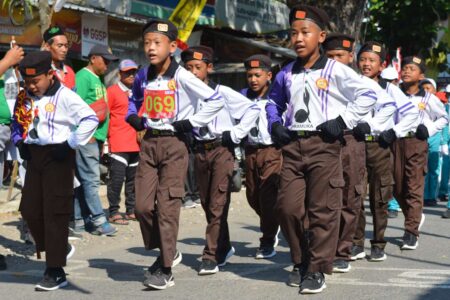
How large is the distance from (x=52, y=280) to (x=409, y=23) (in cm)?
1796

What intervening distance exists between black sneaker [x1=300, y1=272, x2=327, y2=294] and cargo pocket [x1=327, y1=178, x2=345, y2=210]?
1.79 feet

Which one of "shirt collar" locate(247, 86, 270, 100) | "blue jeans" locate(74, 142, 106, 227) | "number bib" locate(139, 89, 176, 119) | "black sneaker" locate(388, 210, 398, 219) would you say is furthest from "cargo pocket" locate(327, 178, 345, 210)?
"black sneaker" locate(388, 210, 398, 219)

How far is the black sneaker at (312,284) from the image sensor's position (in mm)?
7596

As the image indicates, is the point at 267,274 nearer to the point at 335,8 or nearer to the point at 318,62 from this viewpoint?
the point at 318,62

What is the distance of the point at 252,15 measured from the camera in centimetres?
2219

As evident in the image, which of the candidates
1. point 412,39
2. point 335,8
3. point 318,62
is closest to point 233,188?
point 318,62

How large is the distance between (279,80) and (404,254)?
2.91m

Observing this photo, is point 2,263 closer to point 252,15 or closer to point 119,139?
point 119,139

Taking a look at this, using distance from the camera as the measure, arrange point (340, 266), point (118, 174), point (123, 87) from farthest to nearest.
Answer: point (123, 87)
point (118, 174)
point (340, 266)

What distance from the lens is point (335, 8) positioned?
17938mm

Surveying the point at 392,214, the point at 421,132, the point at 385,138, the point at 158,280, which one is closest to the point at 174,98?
the point at 158,280

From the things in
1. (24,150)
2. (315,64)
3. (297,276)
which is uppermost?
(315,64)

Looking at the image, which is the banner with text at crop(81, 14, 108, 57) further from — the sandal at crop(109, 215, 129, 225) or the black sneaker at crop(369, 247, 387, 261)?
the black sneaker at crop(369, 247, 387, 261)

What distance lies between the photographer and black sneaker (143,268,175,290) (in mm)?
7852
